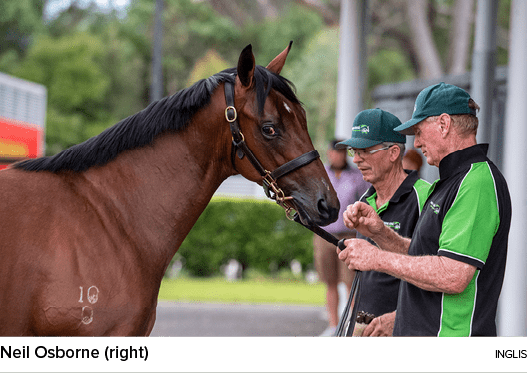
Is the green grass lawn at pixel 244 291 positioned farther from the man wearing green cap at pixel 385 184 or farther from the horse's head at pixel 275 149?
the horse's head at pixel 275 149

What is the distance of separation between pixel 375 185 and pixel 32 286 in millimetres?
1708

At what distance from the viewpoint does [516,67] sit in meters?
4.68

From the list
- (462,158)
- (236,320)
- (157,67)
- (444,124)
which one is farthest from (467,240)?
(157,67)

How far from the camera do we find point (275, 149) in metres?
2.28

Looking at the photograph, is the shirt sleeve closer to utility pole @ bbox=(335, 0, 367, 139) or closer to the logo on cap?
the logo on cap

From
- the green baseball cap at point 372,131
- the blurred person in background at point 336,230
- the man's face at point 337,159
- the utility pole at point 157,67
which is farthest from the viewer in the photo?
the utility pole at point 157,67

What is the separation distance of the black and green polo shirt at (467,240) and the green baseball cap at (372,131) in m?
0.71

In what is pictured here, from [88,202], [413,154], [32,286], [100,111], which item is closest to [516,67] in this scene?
[413,154]

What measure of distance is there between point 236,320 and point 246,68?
5972 mm

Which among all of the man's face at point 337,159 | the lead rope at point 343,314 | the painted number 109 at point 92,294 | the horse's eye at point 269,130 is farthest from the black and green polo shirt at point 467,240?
the man's face at point 337,159

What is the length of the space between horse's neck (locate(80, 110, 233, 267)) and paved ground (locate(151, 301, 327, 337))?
183 inches

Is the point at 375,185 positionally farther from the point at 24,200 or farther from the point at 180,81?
the point at 180,81

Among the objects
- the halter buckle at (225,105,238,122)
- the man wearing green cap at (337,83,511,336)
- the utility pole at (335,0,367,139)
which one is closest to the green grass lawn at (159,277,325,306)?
the utility pole at (335,0,367,139)

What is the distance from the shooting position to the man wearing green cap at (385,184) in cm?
259
